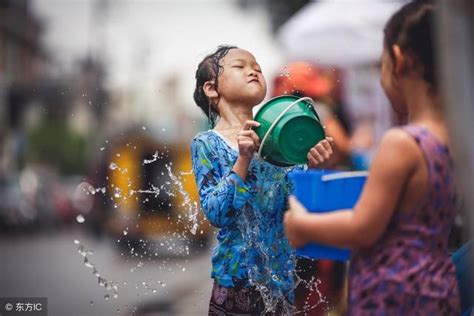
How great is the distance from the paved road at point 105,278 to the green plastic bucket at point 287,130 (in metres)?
0.79

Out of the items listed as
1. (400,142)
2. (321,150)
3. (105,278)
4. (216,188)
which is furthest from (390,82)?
(105,278)

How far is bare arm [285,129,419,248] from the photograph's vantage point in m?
2.01

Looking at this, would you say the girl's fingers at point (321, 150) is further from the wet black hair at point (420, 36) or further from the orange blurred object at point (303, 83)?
the orange blurred object at point (303, 83)

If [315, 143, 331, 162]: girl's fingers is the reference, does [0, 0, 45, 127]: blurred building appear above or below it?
above

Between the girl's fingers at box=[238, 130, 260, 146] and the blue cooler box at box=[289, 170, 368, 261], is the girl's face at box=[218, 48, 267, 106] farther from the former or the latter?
the blue cooler box at box=[289, 170, 368, 261]

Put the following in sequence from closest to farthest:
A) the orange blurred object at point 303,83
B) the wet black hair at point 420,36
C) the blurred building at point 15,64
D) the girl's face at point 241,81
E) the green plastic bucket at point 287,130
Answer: the wet black hair at point 420,36 → the green plastic bucket at point 287,130 → the girl's face at point 241,81 → the orange blurred object at point 303,83 → the blurred building at point 15,64

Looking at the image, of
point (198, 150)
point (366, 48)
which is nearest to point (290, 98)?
point (198, 150)

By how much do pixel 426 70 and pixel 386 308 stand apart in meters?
0.59

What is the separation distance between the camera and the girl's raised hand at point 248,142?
2.53 metres

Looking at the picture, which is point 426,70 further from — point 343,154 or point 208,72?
point 343,154

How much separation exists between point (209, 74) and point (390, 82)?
789mm

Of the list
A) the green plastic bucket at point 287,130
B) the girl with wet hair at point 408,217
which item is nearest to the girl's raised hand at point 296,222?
the girl with wet hair at point 408,217

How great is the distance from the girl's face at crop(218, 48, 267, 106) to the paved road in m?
0.77

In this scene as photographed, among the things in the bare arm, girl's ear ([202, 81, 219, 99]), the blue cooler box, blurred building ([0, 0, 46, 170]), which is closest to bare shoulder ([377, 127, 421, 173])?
the bare arm
